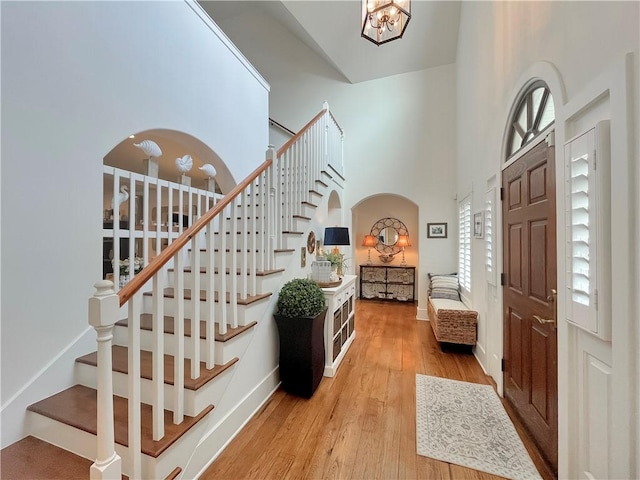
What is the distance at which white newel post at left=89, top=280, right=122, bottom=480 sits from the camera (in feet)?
3.57

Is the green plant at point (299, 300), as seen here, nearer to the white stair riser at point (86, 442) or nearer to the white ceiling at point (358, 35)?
the white stair riser at point (86, 442)

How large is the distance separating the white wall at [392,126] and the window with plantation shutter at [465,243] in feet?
1.65

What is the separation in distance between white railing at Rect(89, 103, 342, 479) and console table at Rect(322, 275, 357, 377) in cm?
80

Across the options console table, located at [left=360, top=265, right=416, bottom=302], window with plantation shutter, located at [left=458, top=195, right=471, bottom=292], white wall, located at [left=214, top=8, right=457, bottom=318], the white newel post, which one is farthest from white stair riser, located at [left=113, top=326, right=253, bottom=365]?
console table, located at [left=360, top=265, right=416, bottom=302]

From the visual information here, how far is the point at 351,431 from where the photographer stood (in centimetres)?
196

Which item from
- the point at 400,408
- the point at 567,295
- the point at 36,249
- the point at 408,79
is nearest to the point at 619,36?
the point at 567,295

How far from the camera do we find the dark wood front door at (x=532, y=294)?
5.43ft

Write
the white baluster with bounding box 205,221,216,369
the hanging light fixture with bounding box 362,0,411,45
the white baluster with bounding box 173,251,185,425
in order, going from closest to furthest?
the white baluster with bounding box 173,251,185,425 → the white baluster with bounding box 205,221,216,369 → the hanging light fixture with bounding box 362,0,411,45

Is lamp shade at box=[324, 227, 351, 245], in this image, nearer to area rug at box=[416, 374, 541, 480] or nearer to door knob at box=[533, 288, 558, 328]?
area rug at box=[416, 374, 541, 480]

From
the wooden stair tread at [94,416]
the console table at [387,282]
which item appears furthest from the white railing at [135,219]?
the console table at [387,282]

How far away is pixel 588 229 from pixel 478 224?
206 centimetres

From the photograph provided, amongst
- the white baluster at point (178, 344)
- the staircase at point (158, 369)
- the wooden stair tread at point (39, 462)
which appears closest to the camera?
the staircase at point (158, 369)

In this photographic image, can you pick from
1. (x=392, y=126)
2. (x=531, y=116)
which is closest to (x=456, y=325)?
(x=531, y=116)

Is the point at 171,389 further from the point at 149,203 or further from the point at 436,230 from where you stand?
the point at 436,230
